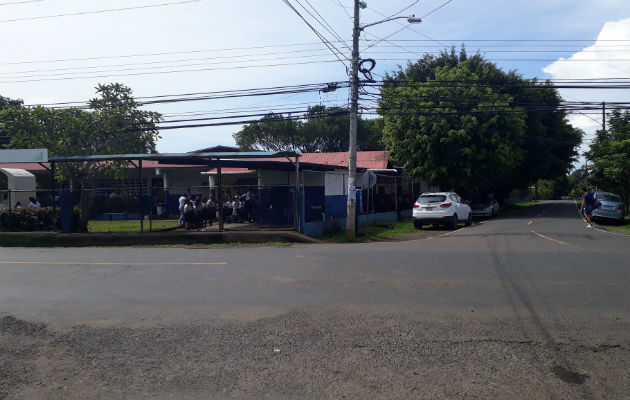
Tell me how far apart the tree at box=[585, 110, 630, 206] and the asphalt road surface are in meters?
15.3

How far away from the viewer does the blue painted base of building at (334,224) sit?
18.5 metres

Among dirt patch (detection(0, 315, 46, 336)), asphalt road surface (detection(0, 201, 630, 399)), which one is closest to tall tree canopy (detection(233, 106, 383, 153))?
asphalt road surface (detection(0, 201, 630, 399))

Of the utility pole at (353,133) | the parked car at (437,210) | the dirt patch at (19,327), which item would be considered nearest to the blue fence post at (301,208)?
the utility pole at (353,133)

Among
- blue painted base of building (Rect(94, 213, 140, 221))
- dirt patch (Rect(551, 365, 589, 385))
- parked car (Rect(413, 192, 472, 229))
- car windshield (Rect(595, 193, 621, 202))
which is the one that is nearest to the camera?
dirt patch (Rect(551, 365, 589, 385))

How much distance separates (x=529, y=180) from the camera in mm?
39000

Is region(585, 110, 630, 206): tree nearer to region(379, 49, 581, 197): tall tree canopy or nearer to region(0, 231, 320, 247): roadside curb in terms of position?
region(379, 49, 581, 197): tall tree canopy

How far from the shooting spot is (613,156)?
24.0m

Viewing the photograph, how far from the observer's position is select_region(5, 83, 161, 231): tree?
19.2 metres

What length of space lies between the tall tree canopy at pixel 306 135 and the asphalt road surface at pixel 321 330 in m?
41.6

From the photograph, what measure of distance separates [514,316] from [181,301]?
478 centimetres

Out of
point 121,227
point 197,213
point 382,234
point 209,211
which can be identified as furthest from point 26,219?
point 382,234

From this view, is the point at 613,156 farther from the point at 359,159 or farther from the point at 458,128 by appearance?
the point at 359,159

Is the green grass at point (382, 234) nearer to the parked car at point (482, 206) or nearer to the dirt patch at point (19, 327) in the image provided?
the parked car at point (482, 206)

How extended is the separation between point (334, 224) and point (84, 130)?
10.8 m
